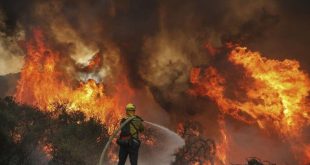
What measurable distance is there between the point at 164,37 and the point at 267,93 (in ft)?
42.3

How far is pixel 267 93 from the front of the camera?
33.2 m

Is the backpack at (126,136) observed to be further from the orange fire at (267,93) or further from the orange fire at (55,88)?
the orange fire at (55,88)

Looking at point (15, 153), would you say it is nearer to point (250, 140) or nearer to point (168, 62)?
point (168, 62)

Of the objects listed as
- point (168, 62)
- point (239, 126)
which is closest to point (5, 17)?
point (168, 62)

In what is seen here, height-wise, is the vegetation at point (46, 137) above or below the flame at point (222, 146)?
below

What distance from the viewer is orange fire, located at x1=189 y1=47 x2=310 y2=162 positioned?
31484 millimetres

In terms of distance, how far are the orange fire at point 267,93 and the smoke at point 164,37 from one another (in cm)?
130

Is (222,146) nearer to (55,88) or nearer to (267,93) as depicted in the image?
(267,93)

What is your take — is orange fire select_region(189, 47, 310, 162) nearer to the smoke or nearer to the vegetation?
the smoke

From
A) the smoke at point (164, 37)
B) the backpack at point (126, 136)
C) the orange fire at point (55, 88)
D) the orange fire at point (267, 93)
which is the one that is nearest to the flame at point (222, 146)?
the smoke at point (164, 37)

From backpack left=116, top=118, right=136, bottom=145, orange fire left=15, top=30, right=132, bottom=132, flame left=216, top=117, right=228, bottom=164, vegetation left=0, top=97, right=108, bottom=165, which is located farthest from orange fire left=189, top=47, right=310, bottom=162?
Answer: backpack left=116, top=118, right=136, bottom=145

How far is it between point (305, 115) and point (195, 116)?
13049 mm

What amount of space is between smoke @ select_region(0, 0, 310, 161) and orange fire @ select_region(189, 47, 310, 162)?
1.30 metres

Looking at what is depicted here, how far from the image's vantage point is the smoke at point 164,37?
3778 centimetres
